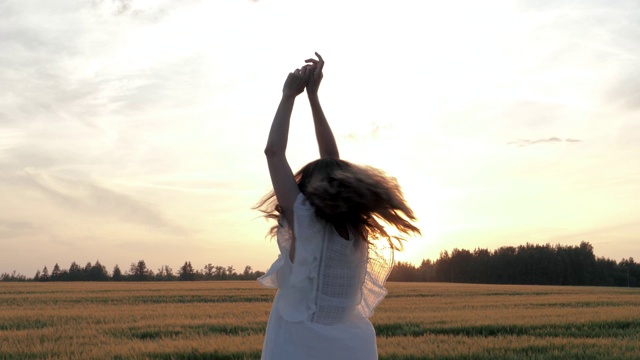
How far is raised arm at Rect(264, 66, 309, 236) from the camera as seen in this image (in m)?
2.58

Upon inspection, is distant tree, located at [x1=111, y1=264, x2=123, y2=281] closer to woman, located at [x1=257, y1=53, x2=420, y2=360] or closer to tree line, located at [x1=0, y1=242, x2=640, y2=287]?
tree line, located at [x1=0, y1=242, x2=640, y2=287]

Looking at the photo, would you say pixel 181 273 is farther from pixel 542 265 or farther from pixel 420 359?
pixel 420 359

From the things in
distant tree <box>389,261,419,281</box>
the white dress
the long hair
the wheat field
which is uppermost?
distant tree <box>389,261,419,281</box>

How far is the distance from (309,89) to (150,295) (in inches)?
1133

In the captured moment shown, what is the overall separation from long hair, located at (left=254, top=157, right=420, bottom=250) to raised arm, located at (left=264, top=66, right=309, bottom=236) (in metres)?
0.07

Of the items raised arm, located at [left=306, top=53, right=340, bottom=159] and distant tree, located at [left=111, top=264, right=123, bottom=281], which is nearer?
raised arm, located at [left=306, top=53, right=340, bottom=159]

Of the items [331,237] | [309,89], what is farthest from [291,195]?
[309,89]

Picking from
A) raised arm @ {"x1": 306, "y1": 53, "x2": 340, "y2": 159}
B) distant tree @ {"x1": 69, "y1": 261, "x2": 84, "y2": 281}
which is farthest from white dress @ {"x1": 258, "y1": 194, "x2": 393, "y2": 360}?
distant tree @ {"x1": 69, "y1": 261, "x2": 84, "y2": 281}

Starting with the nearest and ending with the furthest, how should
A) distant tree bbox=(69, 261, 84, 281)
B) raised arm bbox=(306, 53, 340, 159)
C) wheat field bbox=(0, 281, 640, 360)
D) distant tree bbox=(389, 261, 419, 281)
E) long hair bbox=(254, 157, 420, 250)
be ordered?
long hair bbox=(254, 157, 420, 250) < raised arm bbox=(306, 53, 340, 159) < wheat field bbox=(0, 281, 640, 360) < distant tree bbox=(69, 261, 84, 281) < distant tree bbox=(389, 261, 419, 281)

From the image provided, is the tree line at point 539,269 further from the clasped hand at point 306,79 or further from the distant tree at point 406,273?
the clasped hand at point 306,79

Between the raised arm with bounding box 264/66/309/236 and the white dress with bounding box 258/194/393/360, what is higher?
the raised arm with bounding box 264/66/309/236

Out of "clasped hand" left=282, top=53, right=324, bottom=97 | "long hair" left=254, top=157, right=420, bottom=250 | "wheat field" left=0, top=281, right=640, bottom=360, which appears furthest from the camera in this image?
A: "wheat field" left=0, top=281, right=640, bottom=360

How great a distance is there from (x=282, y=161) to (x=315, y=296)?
525mm

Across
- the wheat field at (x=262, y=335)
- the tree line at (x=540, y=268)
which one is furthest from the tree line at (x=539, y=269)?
the wheat field at (x=262, y=335)
